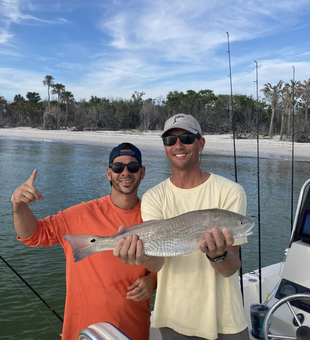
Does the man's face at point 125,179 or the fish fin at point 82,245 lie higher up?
the man's face at point 125,179

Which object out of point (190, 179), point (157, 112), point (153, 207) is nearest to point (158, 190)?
point (153, 207)

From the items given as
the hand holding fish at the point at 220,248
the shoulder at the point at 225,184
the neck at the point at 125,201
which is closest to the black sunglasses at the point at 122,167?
the neck at the point at 125,201

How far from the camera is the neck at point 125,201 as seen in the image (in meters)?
3.01

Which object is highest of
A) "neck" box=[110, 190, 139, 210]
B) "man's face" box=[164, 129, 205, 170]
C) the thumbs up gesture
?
"man's face" box=[164, 129, 205, 170]

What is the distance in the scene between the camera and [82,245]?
2539 millimetres

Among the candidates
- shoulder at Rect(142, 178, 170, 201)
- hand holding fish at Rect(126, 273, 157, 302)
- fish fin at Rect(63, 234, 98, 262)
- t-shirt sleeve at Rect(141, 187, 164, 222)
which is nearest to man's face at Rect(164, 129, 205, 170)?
shoulder at Rect(142, 178, 170, 201)

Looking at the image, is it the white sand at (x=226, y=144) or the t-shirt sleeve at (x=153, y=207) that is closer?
the t-shirt sleeve at (x=153, y=207)

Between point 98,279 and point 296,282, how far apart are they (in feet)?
6.66

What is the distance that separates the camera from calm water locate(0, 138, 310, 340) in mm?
6137

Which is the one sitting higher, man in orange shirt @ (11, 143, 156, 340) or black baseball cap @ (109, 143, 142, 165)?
black baseball cap @ (109, 143, 142, 165)

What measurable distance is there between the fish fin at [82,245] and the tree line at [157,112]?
32.8m

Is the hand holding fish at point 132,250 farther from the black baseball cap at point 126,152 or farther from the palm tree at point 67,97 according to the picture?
the palm tree at point 67,97

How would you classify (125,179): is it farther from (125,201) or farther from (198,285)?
(198,285)

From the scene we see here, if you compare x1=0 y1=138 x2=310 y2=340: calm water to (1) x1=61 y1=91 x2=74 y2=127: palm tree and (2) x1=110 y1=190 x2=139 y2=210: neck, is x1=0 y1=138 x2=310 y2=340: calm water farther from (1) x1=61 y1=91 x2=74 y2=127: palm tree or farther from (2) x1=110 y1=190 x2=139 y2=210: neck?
(1) x1=61 y1=91 x2=74 y2=127: palm tree
